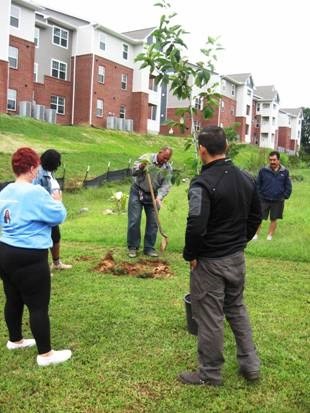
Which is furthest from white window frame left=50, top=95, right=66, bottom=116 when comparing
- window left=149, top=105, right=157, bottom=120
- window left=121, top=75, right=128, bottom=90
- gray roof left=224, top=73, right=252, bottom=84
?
gray roof left=224, top=73, right=252, bottom=84

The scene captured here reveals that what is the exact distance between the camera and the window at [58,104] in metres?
38.0

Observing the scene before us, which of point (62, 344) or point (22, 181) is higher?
point (22, 181)

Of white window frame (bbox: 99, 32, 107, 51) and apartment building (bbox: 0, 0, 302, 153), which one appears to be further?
white window frame (bbox: 99, 32, 107, 51)

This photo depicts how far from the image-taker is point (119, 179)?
21.5 meters

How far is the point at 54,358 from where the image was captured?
4227 millimetres

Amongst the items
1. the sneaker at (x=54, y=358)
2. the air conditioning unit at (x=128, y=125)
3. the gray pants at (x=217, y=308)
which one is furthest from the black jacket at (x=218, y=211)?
the air conditioning unit at (x=128, y=125)

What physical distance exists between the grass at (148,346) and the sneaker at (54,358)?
0.07 meters

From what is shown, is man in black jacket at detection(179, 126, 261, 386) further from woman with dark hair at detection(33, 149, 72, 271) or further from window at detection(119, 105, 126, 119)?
window at detection(119, 105, 126, 119)

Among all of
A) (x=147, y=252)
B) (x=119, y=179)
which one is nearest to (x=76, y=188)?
(x=119, y=179)

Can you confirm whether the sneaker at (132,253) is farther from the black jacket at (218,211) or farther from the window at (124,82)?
the window at (124,82)

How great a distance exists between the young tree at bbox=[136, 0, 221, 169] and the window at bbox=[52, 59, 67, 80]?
3492 centimetres

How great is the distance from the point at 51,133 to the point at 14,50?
7.99m

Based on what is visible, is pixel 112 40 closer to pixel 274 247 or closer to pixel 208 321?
pixel 274 247

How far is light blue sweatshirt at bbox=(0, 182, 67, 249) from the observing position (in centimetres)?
394
